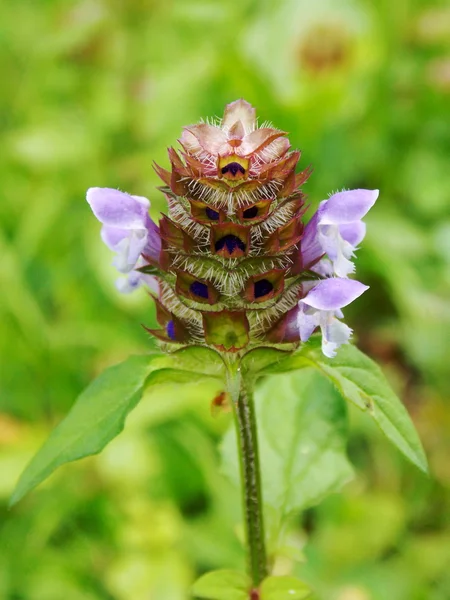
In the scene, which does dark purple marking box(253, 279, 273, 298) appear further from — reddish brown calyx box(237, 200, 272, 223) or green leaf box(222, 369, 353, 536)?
green leaf box(222, 369, 353, 536)

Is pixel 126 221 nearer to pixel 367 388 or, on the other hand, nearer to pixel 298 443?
pixel 367 388

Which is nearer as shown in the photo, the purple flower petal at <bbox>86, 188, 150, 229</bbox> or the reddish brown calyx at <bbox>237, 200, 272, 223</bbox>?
the reddish brown calyx at <bbox>237, 200, 272, 223</bbox>

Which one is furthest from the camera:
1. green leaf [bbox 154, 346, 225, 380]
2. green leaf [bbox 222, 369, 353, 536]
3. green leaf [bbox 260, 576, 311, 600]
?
green leaf [bbox 222, 369, 353, 536]

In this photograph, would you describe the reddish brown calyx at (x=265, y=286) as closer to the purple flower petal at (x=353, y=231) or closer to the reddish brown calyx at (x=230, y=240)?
the reddish brown calyx at (x=230, y=240)

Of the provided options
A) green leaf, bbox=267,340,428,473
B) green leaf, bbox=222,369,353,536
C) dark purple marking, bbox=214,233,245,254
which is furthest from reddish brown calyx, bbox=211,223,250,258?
green leaf, bbox=222,369,353,536

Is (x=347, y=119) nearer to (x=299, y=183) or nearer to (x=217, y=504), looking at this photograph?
(x=217, y=504)

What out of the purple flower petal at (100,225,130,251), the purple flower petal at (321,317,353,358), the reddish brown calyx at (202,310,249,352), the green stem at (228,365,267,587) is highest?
the purple flower petal at (100,225,130,251)

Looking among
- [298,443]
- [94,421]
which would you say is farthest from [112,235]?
[298,443]
